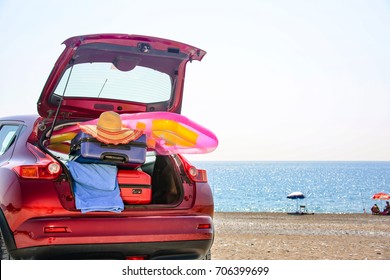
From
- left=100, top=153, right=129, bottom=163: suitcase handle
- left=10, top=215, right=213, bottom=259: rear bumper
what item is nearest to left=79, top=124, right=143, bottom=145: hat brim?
left=100, top=153, right=129, bottom=163: suitcase handle

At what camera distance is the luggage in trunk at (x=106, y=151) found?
5.18m

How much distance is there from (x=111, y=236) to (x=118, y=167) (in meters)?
1.01

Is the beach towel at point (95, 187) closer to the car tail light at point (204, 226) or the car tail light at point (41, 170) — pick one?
the car tail light at point (41, 170)

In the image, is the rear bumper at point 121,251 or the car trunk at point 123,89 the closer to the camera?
the rear bumper at point 121,251

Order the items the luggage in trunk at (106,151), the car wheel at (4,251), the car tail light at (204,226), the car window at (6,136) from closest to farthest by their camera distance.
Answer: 1. the car wheel at (4,251)
2. the car tail light at (204,226)
3. the luggage in trunk at (106,151)
4. the car window at (6,136)

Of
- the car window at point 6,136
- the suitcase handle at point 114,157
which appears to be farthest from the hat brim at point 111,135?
the car window at point 6,136

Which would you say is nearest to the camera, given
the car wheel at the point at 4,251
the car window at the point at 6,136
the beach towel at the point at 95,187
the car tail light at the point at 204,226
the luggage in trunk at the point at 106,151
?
the car wheel at the point at 4,251

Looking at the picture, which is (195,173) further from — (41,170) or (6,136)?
(6,136)

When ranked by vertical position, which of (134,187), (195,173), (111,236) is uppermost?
(195,173)

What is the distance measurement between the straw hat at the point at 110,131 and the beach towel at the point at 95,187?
0.78 ft

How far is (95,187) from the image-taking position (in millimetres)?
5012

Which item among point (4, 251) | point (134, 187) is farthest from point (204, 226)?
point (4, 251)

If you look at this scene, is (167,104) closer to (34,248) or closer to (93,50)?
(93,50)
